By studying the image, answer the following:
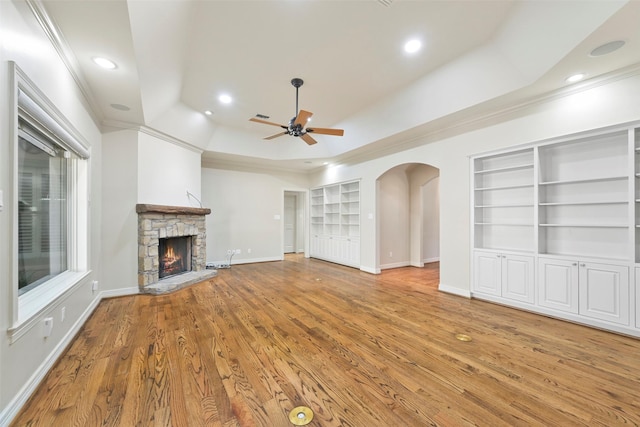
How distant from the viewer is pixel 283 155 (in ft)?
21.5

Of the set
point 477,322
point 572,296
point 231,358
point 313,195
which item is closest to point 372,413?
point 231,358

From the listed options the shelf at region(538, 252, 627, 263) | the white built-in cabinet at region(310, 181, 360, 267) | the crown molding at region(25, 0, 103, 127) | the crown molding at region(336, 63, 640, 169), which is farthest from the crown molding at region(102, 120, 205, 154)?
the shelf at region(538, 252, 627, 263)

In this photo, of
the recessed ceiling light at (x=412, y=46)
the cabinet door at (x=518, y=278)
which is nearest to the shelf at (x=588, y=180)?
the cabinet door at (x=518, y=278)

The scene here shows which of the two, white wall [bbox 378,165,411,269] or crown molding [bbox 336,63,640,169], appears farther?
white wall [bbox 378,165,411,269]

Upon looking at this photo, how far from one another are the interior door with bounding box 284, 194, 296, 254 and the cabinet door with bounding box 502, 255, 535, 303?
6.49 metres

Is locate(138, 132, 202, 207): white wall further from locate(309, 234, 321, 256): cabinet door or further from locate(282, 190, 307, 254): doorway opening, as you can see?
locate(282, 190, 307, 254): doorway opening

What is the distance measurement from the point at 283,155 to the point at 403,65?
3.77 metres

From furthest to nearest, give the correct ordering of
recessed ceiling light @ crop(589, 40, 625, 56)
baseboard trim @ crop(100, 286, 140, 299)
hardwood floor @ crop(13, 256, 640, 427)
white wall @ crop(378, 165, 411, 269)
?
white wall @ crop(378, 165, 411, 269), baseboard trim @ crop(100, 286, 140, 299), recessed ceiling light @ crop(589, 40, 625, 56), hardwood floor @ crop(13, 256, 640, 427)

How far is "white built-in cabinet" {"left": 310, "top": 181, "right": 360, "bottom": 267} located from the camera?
6.70 meters

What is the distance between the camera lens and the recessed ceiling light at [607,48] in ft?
7.70

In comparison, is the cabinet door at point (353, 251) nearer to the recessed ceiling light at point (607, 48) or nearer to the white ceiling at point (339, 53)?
the white ceiling at point (339, 53)

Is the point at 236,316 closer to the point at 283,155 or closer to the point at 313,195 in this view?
the point at 283,155

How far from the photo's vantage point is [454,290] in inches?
169

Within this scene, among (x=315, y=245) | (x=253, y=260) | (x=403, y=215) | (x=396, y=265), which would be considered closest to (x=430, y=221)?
(x=403, y=215)
